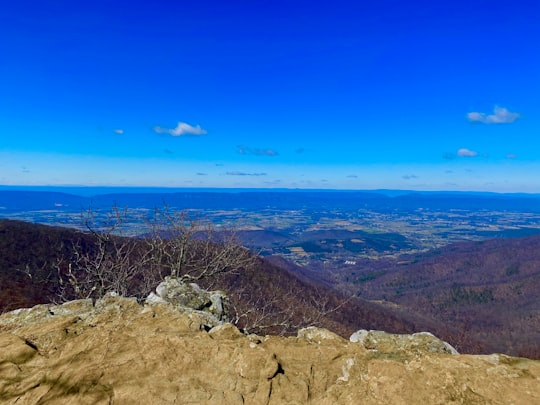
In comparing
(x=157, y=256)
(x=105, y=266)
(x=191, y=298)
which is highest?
(x=191, y=298)

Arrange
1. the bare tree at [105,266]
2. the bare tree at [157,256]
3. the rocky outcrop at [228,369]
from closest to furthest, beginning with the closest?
the rocky outcrop at [228,369] → the bare tree at [105,266] → the bare tree at [157,256]

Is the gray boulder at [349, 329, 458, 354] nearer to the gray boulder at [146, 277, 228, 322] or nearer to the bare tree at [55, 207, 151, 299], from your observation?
the gray boulder at [146, 277, 228, 322]

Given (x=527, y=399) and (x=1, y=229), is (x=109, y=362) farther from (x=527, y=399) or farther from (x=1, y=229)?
(x=1, y=229)

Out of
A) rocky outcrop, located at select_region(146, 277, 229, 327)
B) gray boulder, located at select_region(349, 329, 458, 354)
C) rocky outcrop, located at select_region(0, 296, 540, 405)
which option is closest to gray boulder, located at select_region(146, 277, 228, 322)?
rocky outcrop, located at select_region(146, 277, 229, 327)

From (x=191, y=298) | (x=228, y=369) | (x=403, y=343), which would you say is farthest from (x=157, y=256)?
(x=403, y=343)

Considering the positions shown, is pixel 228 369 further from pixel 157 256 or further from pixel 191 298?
pixel 157 256

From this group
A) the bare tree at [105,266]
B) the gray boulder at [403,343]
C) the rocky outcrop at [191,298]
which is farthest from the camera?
the bare tree at [105,266]

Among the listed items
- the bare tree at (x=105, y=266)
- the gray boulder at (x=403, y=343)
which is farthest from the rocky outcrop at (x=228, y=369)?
the bare tree at (x=105, y=266)

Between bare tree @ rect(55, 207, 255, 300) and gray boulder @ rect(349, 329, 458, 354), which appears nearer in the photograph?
gray boulder @ rect(349, 329, 458, 354)

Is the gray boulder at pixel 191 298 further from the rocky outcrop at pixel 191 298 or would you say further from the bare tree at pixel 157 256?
the bare tree at pixel 157 256
